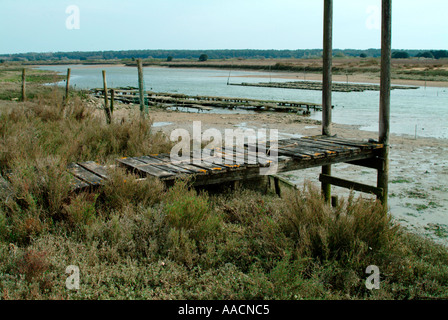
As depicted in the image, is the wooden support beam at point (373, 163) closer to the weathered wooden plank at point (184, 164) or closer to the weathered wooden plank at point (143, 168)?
the weathered wooden plank at point (184, 164)

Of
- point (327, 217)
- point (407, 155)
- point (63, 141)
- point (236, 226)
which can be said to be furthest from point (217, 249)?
point (407, 155)

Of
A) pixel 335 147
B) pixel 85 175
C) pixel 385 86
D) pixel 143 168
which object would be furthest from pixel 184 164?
pixel 385 86

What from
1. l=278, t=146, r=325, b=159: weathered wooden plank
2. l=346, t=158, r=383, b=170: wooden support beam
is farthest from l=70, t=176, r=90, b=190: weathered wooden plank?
l=346, t=158, r=383, b=170: wooden support beam

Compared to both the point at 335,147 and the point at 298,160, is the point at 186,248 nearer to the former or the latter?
the point at 298,160

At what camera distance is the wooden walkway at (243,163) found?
19.6 ft

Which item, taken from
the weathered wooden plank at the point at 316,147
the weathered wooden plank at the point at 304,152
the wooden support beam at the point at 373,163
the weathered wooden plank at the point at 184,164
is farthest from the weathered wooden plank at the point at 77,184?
the wooden support beam at the point at 373,163

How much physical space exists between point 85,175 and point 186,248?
227 centimetres

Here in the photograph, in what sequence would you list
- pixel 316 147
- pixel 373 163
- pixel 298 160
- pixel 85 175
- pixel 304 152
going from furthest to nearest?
pixel 373 163
pixel 316 147
pixel 304 152
pixel 298 160
pixel 85 175

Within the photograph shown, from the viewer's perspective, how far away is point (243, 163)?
647 cm

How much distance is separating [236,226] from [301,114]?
21242 millimetres

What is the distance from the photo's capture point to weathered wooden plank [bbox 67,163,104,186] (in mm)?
5518

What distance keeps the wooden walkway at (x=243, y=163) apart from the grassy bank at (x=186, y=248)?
1.27 feet
